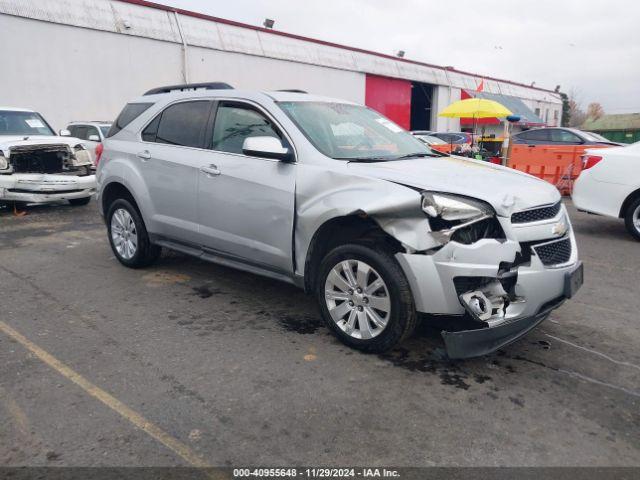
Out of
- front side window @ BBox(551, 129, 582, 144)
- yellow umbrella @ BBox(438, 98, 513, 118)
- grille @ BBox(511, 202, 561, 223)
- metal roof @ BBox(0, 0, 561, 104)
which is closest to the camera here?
grille @ BBox(511, 202, 561, 223)

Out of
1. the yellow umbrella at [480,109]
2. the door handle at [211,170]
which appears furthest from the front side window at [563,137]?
the door handle at [211,170]

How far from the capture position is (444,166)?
3875 millimetres

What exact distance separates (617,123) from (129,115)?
3086 cm

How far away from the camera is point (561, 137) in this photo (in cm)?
1442

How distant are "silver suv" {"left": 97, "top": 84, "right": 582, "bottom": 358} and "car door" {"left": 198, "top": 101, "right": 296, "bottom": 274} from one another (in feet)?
0.04

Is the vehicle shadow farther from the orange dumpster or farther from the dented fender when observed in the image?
the orange dumpster

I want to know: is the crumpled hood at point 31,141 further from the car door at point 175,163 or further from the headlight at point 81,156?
the car door at point 175,163

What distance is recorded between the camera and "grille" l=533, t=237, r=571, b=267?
3318 mm

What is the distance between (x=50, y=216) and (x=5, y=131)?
1931 millimetres

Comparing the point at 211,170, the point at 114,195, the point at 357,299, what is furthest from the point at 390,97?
the point at 357,299

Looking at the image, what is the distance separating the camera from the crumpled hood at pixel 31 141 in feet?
27.9

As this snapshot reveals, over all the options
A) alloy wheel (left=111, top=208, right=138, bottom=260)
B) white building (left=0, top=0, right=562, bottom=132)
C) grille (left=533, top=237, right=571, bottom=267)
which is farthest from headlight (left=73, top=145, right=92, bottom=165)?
grille (left=533, top=237, right=571, bottom=267)

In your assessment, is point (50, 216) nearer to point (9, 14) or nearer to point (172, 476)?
point (172, 476)

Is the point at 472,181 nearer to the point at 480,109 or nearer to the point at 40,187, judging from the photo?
the point at 40,187
